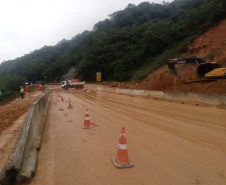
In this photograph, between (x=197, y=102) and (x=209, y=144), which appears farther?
(x=197, y=102)

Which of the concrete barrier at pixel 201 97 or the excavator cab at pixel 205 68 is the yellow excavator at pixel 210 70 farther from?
the concrete barrier at pixel 201 97

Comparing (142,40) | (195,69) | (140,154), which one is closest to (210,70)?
(195,69)

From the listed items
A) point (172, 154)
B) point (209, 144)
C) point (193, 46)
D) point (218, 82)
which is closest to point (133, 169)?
point (172, 154)

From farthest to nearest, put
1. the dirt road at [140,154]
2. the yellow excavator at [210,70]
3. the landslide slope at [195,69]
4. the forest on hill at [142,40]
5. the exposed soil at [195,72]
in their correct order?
the forest on hill at [142,40], the landslide slope at [195,69], the exposed soil at [195,72], the yellow excavator at [210,70], the dirt road at [140,154]

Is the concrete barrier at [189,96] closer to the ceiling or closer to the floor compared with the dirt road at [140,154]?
closer to the ceiling

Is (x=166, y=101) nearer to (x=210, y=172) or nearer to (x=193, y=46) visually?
(x=210, y=172)

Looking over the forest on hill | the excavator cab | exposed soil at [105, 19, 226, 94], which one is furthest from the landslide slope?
the forest on hill

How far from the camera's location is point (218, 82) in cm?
1571

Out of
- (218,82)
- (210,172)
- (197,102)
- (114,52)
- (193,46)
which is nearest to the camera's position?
(210,172)

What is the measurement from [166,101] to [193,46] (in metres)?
19.8

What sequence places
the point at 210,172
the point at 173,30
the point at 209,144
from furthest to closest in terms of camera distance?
the point at 173,30 → the point at 209,144 → the point at 210,172

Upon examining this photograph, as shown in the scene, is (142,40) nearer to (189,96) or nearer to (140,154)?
(189,96)

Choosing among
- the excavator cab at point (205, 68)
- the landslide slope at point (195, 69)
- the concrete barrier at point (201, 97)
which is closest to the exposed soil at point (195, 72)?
the landslide slope at point (195, 69)

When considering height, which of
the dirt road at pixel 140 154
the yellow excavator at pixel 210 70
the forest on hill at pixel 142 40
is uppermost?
the forest on hill at pixel 142 40
